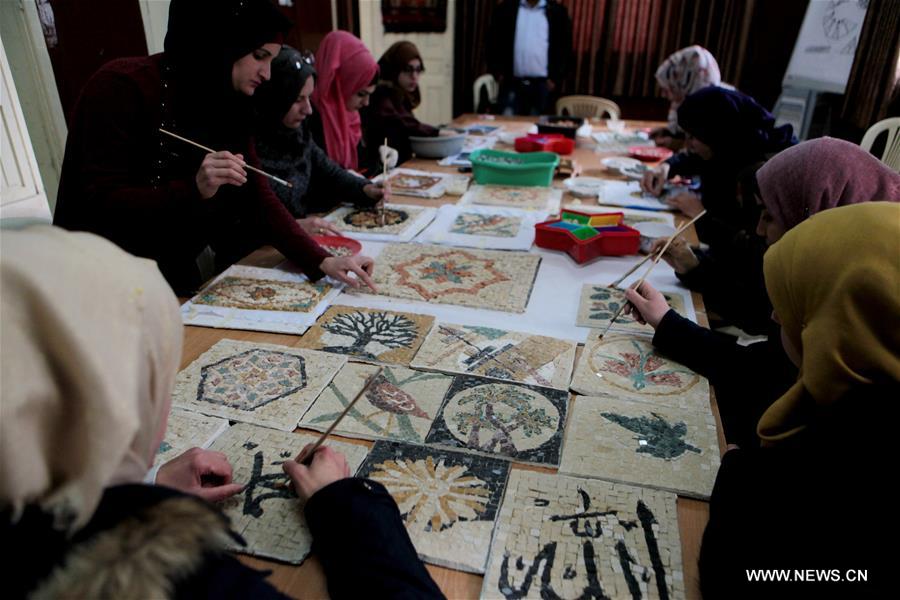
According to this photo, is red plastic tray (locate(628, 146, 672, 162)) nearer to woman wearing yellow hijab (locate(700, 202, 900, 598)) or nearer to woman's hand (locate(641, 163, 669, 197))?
woman's hand (locate(641, 163, 669, 197))

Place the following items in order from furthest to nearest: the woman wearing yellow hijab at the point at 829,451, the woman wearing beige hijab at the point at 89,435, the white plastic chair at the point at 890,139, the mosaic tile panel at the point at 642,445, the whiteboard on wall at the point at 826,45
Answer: the whiteboard on wall at the point at 826,45
the white plastic chair at the point at 890,139
the mosaic tile panel at the point at 642,445
the woman wearing yellow hijab at the point at 829,451
the woman wearing beige hijab at the point at 89,435

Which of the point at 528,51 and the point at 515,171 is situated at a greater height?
the point at 528,51

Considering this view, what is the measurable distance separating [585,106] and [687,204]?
291cm

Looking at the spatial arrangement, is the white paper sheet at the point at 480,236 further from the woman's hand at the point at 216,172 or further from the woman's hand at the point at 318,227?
the woman's hand at the point at 216,172

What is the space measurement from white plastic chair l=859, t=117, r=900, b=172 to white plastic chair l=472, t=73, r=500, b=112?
2.90 metres

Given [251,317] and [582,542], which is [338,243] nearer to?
[251,317]

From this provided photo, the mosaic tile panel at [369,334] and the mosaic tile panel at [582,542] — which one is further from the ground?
the mosaic tile panel at [582,542]

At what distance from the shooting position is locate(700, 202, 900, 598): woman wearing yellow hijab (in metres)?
0.68

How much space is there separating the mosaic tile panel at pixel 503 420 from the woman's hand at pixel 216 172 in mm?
742

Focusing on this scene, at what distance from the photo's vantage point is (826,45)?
14.0 ft

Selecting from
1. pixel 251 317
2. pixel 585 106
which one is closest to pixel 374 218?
pixel 251 317

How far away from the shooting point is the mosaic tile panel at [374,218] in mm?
1993

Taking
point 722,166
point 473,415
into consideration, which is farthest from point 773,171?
point 473,415

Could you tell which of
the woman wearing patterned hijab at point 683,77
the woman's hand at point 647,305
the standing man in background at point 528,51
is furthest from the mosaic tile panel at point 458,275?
the standing man in background at point 528,51
